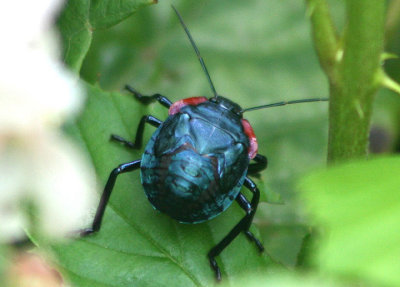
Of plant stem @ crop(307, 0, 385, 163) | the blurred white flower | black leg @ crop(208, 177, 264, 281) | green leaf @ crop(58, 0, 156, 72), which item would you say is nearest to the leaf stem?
plant stem @ crop(307, 0, 385, 163)

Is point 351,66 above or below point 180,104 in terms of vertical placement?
above

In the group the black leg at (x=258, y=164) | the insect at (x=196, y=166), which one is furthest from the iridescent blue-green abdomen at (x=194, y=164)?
the black leg at (x=258, y=164)

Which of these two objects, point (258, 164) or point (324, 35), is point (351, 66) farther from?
point (258, 164)

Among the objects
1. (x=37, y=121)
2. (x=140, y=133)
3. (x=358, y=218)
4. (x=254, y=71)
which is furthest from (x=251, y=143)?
(x=37, y=121)

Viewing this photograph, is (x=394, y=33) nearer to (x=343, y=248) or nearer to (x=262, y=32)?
(x=262, y=32)

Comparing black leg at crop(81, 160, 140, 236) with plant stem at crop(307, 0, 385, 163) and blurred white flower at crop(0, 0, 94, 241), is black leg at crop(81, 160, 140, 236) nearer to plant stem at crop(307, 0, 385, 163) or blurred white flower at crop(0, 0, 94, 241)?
plant stem at crop(307, 0, 385, 163)

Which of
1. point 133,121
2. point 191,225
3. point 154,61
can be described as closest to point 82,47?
point 133,121
